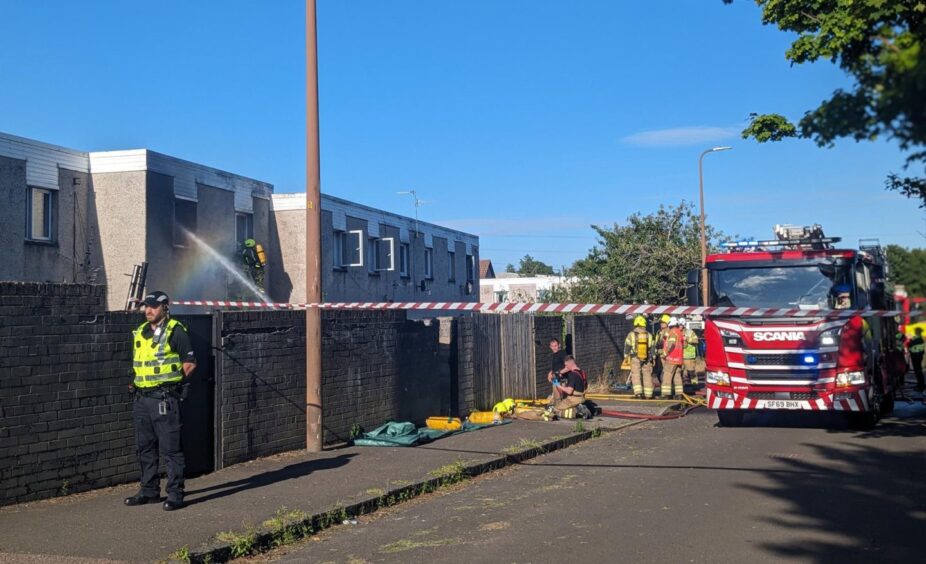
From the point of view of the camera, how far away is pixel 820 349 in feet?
43.7

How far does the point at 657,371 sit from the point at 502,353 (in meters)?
6.42

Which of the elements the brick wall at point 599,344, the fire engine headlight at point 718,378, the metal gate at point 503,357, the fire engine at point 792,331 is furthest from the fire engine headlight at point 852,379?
the brick wall at point 599,344

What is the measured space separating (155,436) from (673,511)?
479cm

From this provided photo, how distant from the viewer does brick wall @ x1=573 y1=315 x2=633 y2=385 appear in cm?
2197

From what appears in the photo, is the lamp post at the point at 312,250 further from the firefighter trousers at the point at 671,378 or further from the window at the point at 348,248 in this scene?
the window at the point at 348,248

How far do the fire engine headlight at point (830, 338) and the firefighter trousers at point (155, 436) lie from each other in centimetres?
958

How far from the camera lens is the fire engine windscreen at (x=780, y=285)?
1370 cm

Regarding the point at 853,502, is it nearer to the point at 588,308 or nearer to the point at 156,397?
the point at 588,308

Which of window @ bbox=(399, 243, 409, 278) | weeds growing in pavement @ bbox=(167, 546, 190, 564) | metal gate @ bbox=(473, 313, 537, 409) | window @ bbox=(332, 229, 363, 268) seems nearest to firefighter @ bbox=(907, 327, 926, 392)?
metal gate @ bbox=(473, 313, 537, 409)

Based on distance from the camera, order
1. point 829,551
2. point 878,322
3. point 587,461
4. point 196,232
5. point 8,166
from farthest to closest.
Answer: point 196,232 → point 8,166 → point 878,322 → point 587,461 → point 829,551

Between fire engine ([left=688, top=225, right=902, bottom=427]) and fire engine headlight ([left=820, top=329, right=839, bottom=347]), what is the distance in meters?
0.01

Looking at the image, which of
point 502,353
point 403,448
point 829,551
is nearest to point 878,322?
point 502,353

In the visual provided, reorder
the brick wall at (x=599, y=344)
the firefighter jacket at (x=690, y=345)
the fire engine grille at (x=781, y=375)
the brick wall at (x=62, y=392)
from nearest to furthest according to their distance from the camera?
the brick wall at (x=62, y=392), the fire engine grille at (x=781, y=375), the firefighter jacket at (x=690, y=345), the brick wall at (x=599, y=344)

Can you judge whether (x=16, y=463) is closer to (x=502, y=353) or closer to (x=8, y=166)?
(x=502, y=353)
